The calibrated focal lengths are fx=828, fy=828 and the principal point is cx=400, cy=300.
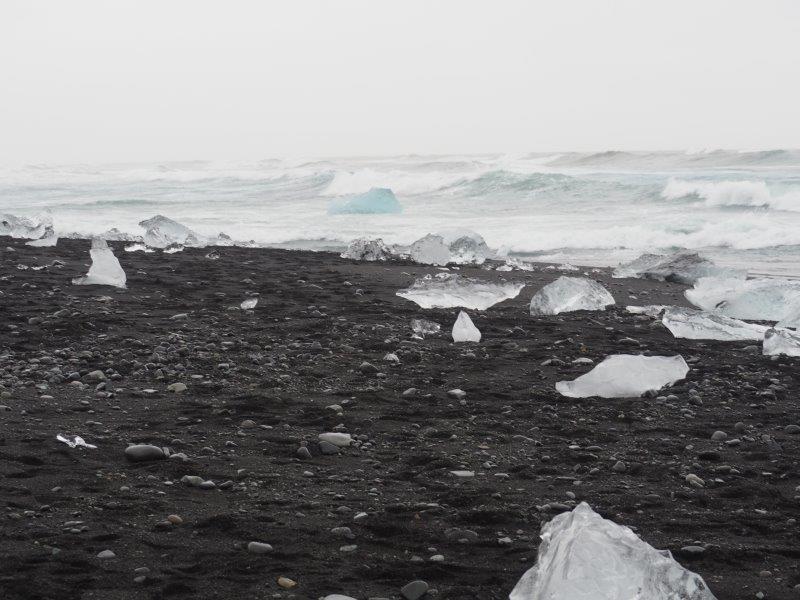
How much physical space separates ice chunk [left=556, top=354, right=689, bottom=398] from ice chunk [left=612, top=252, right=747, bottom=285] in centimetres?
457

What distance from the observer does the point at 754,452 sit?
3.47 meters

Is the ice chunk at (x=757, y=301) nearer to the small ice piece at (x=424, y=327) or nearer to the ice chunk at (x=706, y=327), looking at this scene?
the ice chunk at (x=706, y=327)

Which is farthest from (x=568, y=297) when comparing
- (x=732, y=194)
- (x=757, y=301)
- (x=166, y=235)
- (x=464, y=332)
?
(x=732, y=194)

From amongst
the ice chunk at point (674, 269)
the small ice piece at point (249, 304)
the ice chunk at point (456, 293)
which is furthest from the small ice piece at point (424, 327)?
the ice chunk at point (674, 269)

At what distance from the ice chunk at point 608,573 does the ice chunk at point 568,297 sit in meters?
4.43

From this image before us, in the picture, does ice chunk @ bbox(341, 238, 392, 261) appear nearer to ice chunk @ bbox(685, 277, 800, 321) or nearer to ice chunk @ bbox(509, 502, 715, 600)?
ice chunk @ bbox(685, 277, 800, 321)

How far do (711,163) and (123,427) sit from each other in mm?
27236

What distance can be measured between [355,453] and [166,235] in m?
8.94

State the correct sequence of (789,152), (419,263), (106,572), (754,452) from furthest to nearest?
1. (789,152)
2. (419,263)
3. (754,452)
4. (106,572)

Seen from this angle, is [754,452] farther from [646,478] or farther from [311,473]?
[311,473]

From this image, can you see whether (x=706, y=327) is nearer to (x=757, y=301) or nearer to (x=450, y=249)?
(x=757, y=301)

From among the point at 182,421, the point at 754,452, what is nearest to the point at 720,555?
the point at 754,452

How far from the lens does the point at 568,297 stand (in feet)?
21.7

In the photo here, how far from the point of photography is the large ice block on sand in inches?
385
